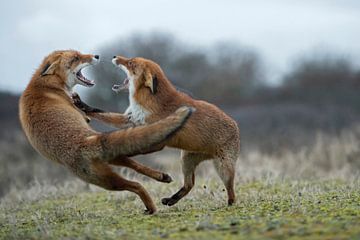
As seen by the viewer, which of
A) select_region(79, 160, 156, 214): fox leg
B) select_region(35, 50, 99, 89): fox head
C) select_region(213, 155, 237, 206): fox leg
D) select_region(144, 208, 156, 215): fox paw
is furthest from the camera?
select_region(35, 50, 99, 89): fox head

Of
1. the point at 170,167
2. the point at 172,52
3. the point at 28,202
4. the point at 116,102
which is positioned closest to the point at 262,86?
the point at 172,52

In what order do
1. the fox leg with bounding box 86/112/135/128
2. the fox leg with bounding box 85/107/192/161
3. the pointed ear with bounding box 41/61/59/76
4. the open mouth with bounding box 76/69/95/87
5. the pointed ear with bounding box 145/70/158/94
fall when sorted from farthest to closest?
the open mouth with bounding box 76/69/95/87 < the pointed ear with bounding box 41/61/59/76 < the fox leg with bounding box 86/112/135/128 < the pointed ear with bounding box 145/70/158/94 < the fox leg with bounding box 85/107/192/161

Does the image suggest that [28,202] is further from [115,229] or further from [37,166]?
[37,166]

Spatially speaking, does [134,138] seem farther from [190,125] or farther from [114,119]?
[114,119]

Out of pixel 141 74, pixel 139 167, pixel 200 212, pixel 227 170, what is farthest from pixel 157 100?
pixel 200 212

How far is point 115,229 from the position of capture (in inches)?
280

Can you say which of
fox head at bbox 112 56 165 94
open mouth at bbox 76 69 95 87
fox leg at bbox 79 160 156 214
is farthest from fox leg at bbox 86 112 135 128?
fox leg at bbox 79 160 156 214

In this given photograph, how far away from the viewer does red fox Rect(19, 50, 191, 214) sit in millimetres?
7824

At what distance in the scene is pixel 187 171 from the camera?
9445mm

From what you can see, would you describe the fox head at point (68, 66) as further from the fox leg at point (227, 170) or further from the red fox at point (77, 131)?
the fox leg at point (227, 170)

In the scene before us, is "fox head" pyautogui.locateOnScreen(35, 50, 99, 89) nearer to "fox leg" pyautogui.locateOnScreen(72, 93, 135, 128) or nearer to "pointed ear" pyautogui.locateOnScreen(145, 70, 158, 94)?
"fox leg" pyautogui.locateOnScreen(72, 93, 135, 128)

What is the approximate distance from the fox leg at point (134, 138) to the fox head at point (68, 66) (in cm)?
224

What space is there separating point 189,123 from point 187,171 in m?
0.91

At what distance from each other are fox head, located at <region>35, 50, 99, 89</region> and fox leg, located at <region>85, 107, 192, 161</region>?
2242mm
